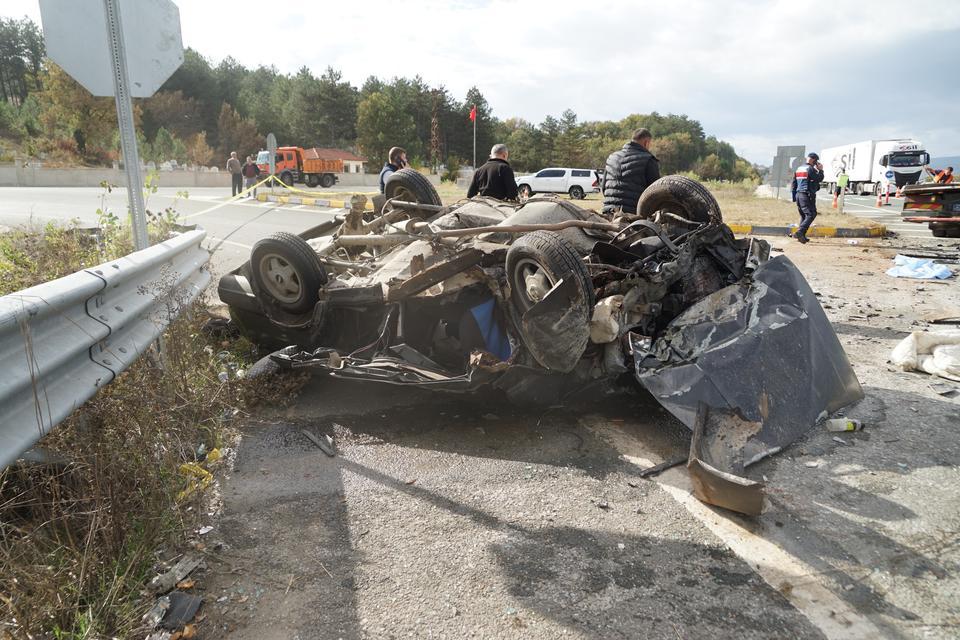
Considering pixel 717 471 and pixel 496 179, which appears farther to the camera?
pixel 496 179

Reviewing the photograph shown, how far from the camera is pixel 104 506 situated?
2.16 metres

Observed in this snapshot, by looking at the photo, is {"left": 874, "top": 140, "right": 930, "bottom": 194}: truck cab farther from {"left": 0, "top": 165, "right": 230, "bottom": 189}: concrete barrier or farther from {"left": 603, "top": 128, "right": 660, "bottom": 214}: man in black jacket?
{"left": 0, "top": 165, "right": 230, "bottom": 189}: concrete barrier

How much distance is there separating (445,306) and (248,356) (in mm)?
2000

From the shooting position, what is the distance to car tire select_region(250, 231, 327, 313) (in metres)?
4.39

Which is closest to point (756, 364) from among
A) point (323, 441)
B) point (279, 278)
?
point (323, 441)

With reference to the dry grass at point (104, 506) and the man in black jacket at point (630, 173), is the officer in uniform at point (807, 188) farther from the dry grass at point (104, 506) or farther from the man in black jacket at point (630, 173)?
the dry grass at point (104, 506)

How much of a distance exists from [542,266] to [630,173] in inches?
117

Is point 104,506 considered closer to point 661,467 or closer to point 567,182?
point 661,467

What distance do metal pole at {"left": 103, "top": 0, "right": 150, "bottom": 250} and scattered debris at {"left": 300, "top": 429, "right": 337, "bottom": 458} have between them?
1636 millimetres

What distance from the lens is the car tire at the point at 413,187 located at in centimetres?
593

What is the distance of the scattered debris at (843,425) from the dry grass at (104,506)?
350 cm

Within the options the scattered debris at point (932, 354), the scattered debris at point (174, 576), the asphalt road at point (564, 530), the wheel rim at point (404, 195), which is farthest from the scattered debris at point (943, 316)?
the scattered debris at point (174, 576)

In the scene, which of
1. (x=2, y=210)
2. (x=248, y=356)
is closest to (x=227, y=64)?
(x=2, y=210)

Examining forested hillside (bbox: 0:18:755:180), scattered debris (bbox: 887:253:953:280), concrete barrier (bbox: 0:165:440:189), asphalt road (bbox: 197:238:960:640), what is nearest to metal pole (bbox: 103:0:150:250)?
asphalt road (bbox: 197:238:960:640)
